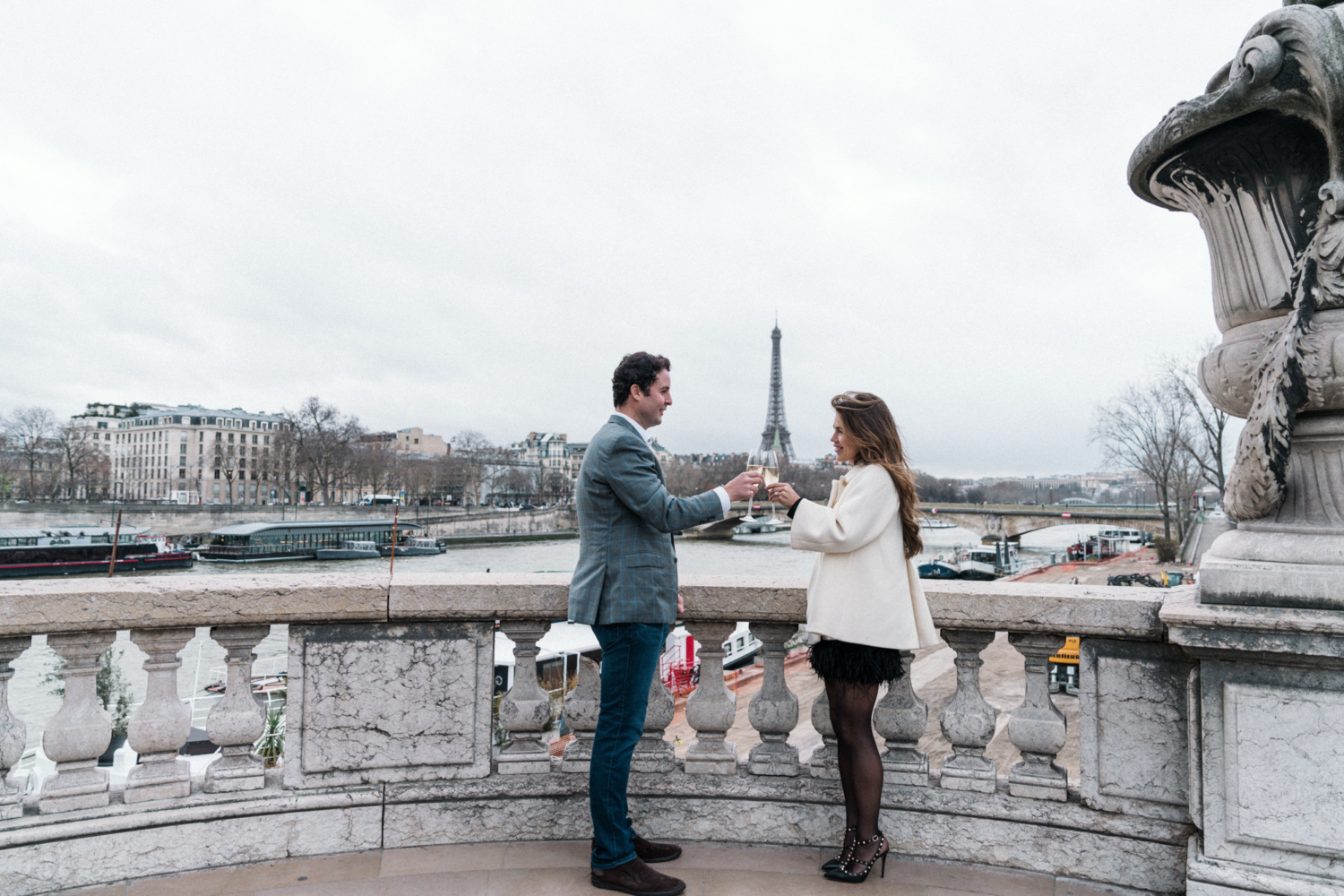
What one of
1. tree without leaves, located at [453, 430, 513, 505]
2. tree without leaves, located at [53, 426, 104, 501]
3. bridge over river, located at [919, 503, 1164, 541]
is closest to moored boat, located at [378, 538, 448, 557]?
bridge over river, located at [919, 503, 1164, 541]

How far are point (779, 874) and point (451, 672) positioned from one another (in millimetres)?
1177

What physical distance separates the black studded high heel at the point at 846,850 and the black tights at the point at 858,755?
15mm

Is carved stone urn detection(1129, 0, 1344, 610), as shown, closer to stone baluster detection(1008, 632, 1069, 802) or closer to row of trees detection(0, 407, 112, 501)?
stone baluster detection(1008, 632, 1069, 802)

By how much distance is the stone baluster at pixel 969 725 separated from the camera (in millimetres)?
2443

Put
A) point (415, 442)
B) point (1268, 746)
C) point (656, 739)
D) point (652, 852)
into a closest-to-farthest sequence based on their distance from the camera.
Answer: point (1268, 746) → point (652, 852) → point (656, 739) → point (415, 442)

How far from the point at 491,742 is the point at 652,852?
0.61 meters

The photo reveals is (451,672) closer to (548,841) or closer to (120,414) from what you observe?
(548,841)

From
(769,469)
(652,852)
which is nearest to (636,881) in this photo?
(652,852)

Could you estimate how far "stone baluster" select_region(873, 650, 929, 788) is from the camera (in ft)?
8.14

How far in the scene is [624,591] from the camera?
2.21 m

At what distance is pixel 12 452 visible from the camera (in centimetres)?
5747

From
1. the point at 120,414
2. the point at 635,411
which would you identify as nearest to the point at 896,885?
the point at 635,411

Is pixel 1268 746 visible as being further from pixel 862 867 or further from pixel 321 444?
pixel 321 444

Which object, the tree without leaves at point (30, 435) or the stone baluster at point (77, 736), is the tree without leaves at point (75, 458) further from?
the stone baluster at point (77, 736)
